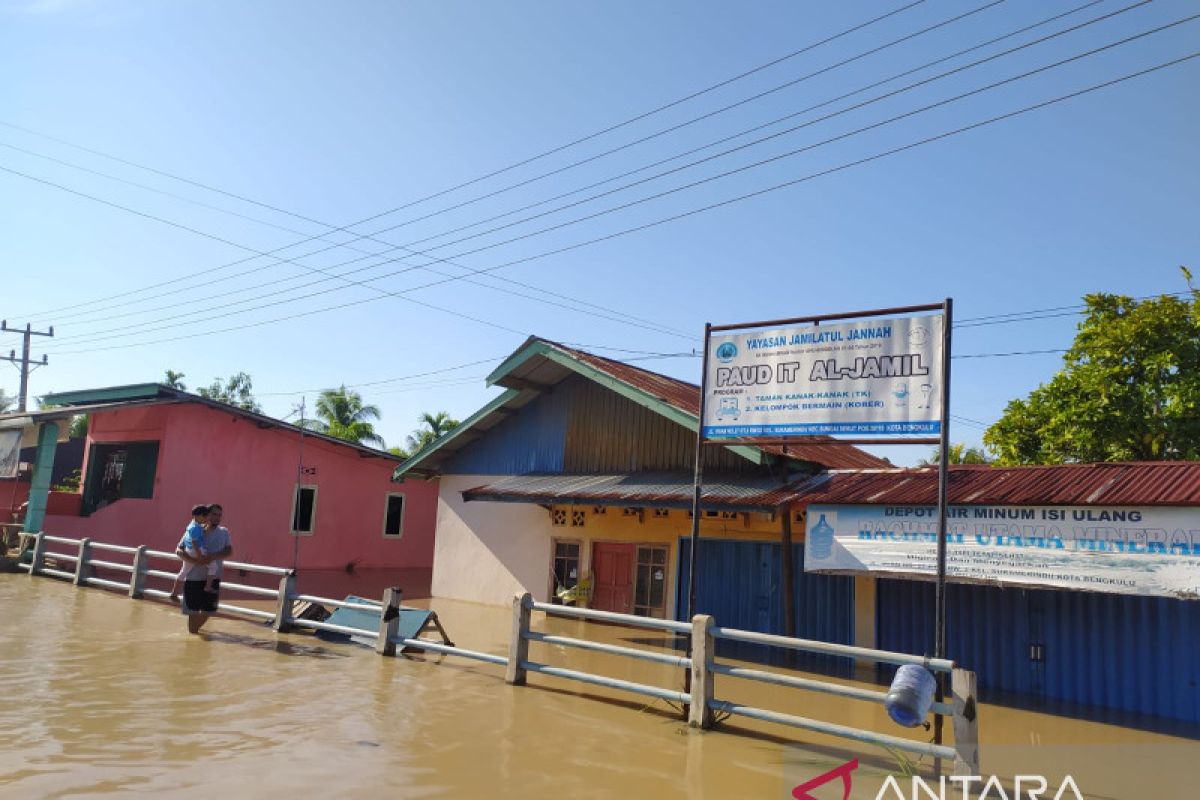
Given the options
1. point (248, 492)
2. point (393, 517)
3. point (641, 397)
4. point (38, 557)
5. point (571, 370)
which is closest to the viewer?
point (641, 397)

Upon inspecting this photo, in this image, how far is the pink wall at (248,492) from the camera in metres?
21.8

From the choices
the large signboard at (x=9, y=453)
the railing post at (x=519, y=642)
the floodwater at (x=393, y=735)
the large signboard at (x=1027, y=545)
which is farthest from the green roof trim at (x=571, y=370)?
the large signboard at (x=9, y=453)

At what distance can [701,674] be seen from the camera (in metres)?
8.41

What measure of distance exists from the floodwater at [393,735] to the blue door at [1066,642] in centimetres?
119

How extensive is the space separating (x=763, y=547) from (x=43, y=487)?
17951 millimetres

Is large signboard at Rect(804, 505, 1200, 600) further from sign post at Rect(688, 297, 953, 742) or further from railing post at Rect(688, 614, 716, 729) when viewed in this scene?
railing post at Rect(688, 614, 716, 729)

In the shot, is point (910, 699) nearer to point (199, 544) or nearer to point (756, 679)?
point (756, 679)

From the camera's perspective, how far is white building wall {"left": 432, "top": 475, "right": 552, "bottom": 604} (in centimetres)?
1881

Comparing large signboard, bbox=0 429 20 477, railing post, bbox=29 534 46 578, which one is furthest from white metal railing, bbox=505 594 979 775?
large signboard, bbox=0 429 20 477

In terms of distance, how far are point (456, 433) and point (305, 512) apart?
7.97m

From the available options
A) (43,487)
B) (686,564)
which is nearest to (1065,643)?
(686,564)

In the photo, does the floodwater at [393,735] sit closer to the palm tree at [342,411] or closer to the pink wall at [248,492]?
the pink wall at [248,492]

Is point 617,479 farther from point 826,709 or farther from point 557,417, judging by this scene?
point 826,709

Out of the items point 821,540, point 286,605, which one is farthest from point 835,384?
point 286,605
